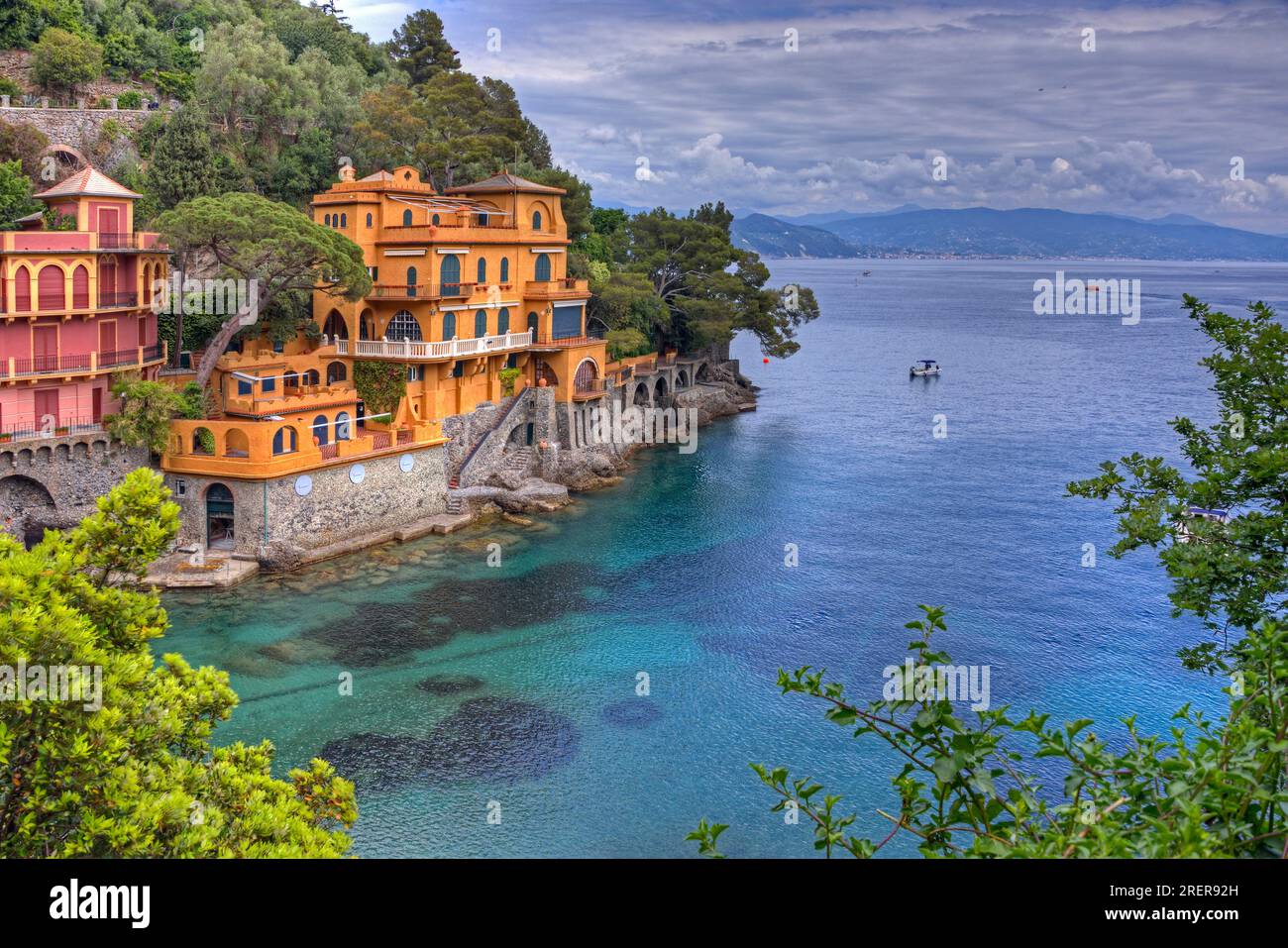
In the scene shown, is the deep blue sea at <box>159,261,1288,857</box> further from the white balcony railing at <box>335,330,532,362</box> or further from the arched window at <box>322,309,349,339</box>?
the arched window at <box>322,309,349,339</box>

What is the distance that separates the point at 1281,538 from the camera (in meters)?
13.4

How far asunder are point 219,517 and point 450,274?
14060mm

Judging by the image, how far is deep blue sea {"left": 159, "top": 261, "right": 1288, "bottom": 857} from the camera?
2205 centimetres

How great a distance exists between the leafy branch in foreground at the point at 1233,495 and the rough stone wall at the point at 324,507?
25.7 metres

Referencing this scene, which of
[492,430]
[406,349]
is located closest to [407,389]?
[406,349]

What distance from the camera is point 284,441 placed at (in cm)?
3519

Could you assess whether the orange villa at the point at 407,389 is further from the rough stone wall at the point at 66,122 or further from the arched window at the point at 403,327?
the rough stone wall at the point at 66,122

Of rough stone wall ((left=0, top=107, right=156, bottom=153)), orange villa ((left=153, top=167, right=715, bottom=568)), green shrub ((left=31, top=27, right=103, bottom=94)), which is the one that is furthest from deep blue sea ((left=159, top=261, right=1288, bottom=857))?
green shrub ((left=31, top=27, right=103, bottom=94))

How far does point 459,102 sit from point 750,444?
23817 millimetres

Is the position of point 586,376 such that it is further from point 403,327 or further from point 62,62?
point 62,62

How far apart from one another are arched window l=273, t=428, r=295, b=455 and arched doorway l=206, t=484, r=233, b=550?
2000 mm

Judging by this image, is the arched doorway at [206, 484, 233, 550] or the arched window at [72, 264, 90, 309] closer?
the arched window at [72, 264, 90, 309]
